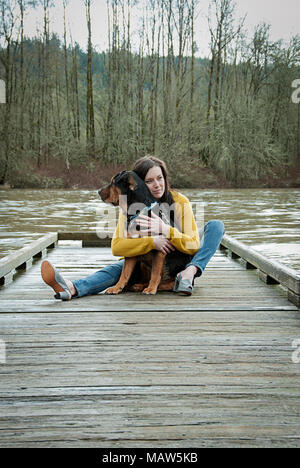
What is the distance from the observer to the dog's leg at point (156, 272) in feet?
11.0

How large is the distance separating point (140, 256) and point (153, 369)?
1414 millimetres

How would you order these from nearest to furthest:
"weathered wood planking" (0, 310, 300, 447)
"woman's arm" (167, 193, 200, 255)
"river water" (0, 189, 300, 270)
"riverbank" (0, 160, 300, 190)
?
1. "weathered wood planking" (0, 310, 300, 447)
2. "woman's arm" (167, 193, 200, 255)
3. "river water" (0, 189, 300, 270)
4. "riverbank" (0, 160, 300, 190)

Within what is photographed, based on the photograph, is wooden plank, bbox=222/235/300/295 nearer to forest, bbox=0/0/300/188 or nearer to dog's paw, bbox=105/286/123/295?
dog's paw, bbox=105/286/123/295

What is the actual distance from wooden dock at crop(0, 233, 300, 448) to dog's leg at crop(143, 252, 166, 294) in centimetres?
8

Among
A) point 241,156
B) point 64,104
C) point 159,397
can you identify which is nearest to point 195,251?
point 159,397

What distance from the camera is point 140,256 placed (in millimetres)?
3430

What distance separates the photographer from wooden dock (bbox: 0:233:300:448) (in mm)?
1597

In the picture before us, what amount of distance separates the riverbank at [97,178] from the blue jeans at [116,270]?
67.3 feet

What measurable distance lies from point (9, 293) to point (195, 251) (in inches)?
61.4

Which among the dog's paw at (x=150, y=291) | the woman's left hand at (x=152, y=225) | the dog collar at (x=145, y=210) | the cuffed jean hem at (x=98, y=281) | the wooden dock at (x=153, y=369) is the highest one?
the dog collar at (x=145, y=210)

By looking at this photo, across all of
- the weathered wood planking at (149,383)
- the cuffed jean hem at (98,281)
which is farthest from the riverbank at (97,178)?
the weathered wood planking at (149,383)

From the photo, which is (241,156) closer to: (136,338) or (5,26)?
(5,26)

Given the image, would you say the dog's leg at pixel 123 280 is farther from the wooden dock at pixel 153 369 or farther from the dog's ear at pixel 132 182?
the dog's ear at pixel 132 182

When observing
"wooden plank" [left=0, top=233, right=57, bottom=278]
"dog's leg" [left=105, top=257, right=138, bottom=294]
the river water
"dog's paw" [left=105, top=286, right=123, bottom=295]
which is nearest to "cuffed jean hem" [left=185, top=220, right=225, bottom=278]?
"dog's leg" [left=105, top=257, right=138, bottom=294]
